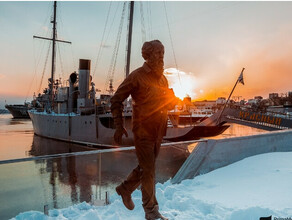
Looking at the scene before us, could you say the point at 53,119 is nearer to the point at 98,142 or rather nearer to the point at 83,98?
the point at 83,98

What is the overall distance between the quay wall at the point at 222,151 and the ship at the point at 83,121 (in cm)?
1129

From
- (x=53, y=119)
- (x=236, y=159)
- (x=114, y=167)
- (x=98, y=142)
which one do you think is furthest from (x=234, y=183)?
(x=53, y=119)

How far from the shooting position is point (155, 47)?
9.35 ft

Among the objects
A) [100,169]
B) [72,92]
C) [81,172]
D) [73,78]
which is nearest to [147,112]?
[100,169]

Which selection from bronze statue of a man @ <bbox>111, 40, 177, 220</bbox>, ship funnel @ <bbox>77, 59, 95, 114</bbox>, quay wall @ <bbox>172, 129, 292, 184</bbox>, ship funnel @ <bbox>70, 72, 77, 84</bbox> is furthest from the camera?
ship funnel @ <bbox>70, 72, 77, 84</bbox>

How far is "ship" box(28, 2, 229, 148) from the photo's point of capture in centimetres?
1972

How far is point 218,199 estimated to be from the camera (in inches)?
137

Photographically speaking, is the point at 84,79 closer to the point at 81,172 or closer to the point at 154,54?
the point at 81,172

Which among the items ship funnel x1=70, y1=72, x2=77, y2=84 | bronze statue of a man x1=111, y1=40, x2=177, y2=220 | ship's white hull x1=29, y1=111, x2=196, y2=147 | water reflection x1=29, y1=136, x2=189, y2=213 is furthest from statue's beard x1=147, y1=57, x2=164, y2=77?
ship funnel x1=70, y1=72, x2=77, y2=84

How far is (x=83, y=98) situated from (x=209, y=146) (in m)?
23.7

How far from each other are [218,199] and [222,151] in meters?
1.72

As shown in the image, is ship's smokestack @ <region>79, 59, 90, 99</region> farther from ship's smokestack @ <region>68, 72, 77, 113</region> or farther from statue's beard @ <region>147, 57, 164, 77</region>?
statue's beard @ <region>147, 57, 164, 77</region>

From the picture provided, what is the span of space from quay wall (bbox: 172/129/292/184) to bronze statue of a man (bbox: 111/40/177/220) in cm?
170

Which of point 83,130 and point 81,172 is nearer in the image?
point 81,172
